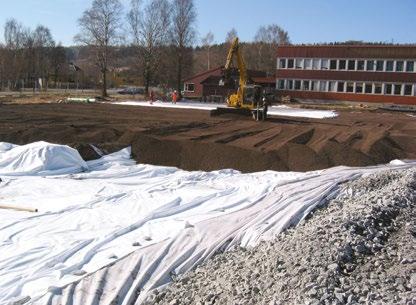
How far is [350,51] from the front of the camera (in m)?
50.6

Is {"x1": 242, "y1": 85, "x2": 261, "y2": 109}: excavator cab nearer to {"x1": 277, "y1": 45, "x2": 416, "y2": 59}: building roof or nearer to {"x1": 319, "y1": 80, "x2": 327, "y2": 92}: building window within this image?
{"x1": 277, "y1": 45, "x2": 416, "y2": 59}: building roof

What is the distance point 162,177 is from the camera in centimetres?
1259

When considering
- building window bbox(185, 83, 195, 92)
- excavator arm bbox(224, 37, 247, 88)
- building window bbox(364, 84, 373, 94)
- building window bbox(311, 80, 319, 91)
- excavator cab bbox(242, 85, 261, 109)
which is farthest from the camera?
building window bbox(185, 83, 195, 92)

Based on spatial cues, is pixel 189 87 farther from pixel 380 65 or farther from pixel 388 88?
pixel 388 88

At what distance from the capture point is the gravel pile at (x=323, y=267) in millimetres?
5246

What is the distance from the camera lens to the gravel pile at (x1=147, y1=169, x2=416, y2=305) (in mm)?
5246

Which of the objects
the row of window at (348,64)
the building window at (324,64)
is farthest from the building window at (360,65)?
the building window at (324,64)

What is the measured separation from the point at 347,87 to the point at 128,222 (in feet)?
151

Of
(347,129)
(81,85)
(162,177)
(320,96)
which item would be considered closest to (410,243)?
(162,177)

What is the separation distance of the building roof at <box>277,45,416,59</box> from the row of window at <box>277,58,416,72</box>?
0.44 m

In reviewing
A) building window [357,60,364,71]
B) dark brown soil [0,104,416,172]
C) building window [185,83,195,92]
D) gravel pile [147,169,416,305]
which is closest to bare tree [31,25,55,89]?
building window [185,83,195,92]

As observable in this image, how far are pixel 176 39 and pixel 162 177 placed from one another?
4854cm

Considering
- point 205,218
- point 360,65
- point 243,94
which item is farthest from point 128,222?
point 360,65

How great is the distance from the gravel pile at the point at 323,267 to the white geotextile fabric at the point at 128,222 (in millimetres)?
479
